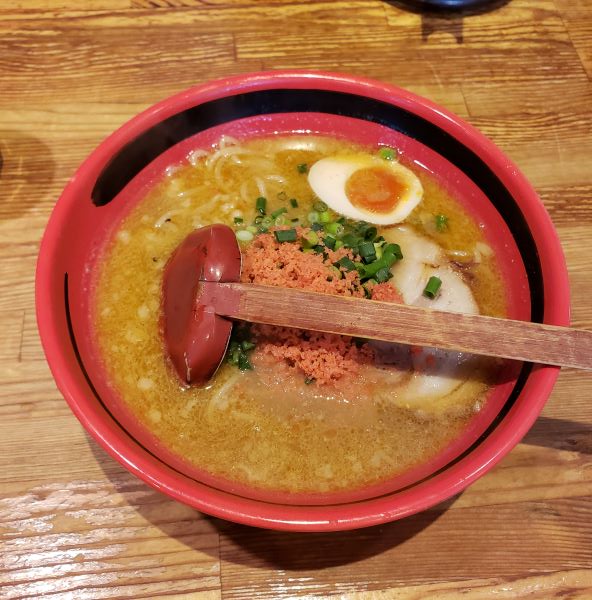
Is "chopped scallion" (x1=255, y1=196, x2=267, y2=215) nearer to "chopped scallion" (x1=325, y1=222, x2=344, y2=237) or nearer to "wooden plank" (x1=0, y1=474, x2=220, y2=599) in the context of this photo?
"chopped scallion" (x1=325, y1=222, x2=344, y2=237)

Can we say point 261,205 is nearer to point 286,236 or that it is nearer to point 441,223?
point 286,236

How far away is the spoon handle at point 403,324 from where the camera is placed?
49.4 inches

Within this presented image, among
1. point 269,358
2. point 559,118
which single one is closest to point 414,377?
point 269,358

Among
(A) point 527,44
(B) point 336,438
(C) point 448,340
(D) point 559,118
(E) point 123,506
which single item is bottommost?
(E) point 123,506

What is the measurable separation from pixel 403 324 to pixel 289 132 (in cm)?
93

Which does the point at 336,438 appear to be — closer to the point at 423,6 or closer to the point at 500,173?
the point at 500,173

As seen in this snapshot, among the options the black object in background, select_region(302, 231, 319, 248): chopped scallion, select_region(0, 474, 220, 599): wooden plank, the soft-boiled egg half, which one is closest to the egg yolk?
the soft-boiled egg half

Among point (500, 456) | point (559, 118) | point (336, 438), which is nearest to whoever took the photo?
point (500, 456)

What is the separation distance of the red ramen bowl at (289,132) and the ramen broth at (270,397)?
4 centimetres

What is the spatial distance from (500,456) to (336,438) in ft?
1.35

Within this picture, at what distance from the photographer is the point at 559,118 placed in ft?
7.39

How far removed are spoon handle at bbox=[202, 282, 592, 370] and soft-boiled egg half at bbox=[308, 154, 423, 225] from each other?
0.52 meters

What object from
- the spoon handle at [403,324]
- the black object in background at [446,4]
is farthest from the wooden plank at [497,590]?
the black object in background at [446,4]

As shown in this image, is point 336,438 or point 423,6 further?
point 423,6
